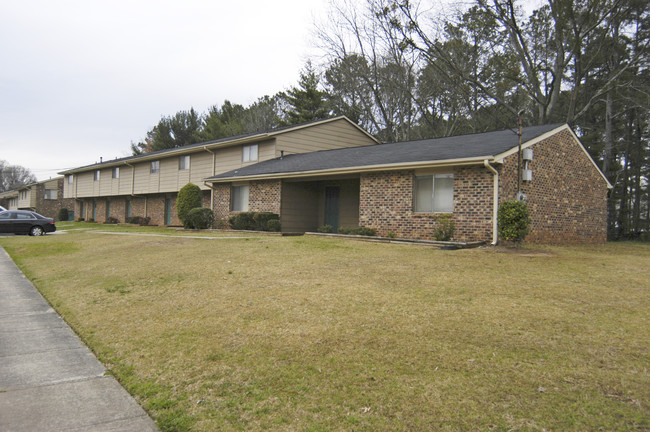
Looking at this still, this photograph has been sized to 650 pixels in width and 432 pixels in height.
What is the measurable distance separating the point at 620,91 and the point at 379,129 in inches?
655

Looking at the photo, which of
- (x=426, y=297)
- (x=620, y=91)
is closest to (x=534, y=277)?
(x=426, y=297)

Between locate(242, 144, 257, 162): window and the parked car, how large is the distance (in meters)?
10.5

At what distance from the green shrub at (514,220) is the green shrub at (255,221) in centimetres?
997

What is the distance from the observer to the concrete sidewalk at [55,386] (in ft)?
10.5

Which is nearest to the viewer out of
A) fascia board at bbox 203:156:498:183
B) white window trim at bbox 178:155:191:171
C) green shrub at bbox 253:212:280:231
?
fascia board at bbox 203:156:498:183

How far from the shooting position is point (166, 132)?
52.3m

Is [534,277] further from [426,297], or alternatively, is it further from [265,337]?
[265,337]

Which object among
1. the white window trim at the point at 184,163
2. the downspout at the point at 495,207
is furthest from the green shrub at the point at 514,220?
the white window trim at the point at 184,163

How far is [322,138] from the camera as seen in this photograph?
2561 cm

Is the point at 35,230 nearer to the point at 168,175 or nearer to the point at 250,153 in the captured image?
the point at 168,175

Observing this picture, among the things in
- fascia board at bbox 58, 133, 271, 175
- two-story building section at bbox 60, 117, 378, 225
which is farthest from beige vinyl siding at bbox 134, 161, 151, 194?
fascia board at bbox 58, 133, 271, 175

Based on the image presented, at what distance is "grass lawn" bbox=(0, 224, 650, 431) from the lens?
3.28 metres

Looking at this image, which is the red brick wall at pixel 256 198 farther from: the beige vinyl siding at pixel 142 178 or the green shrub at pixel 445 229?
the beige vinyl siding at pixel 142 178

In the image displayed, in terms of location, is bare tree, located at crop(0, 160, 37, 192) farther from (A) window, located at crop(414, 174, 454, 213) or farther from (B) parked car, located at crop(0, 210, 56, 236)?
(A) window, located at crop(414, 174, 454, 213)
